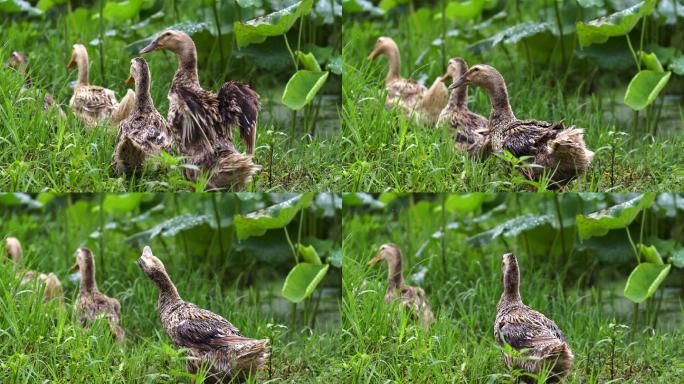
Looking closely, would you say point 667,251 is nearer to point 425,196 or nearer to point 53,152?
point 425,196

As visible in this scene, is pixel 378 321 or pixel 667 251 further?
pixel 667 251

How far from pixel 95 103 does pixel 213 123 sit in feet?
2.42

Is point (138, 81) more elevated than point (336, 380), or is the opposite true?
point (138, 81)

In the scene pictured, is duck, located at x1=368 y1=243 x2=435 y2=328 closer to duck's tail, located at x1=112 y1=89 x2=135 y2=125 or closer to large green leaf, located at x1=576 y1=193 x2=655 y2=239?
large green leaf, located at x1=576 y1=193 x2=655 y2=239

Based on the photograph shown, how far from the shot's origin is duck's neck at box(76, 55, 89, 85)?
7230mm

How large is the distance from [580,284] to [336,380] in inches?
57.0

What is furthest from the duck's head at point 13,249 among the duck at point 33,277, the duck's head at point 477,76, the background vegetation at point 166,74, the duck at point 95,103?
the duck's head at point 477,76

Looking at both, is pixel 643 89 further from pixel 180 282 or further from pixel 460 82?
pixel 180 282

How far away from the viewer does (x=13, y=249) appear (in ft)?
25.2

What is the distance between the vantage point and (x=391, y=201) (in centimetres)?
761

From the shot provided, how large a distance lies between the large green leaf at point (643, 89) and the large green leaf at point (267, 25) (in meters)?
1.72

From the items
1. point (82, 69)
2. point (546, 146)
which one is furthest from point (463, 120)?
point (82, 69)

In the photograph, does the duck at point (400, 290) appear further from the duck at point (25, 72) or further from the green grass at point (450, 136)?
the duck at point (25, 72)

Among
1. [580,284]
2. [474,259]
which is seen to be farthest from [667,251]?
[474,259]
